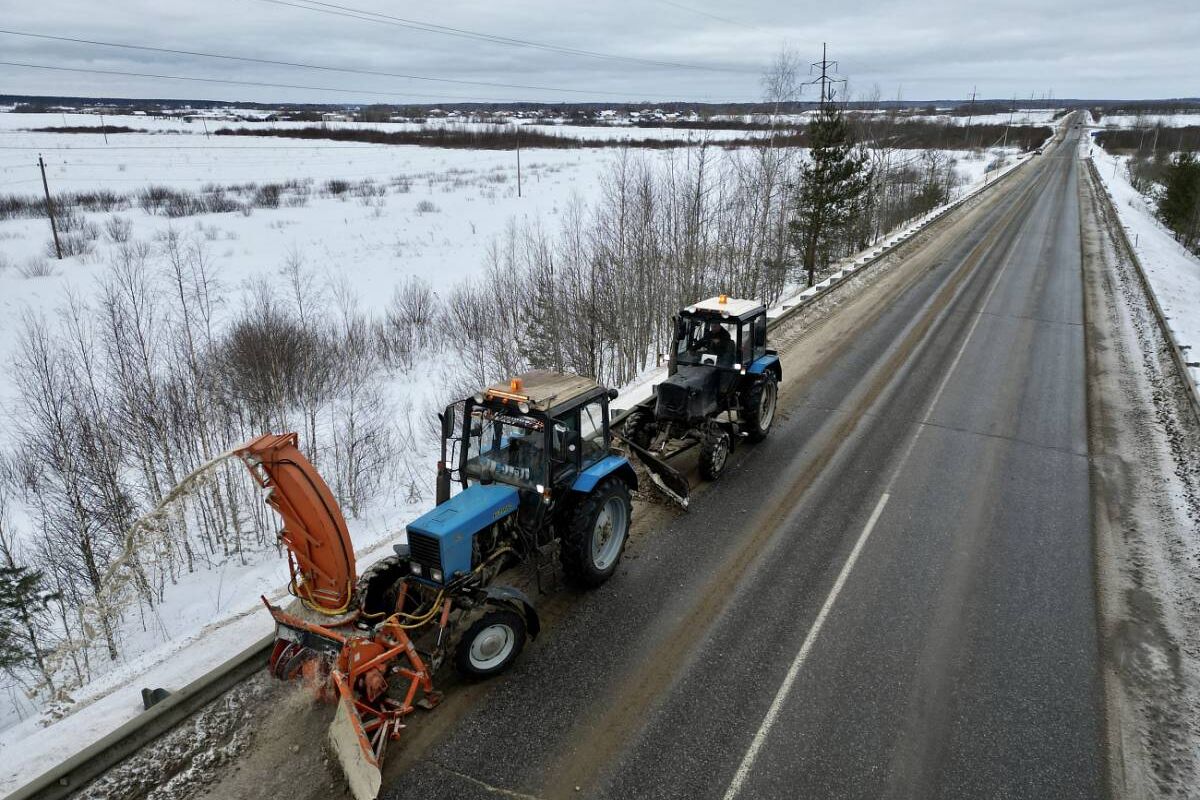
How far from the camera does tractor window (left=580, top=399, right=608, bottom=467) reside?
7777 mm

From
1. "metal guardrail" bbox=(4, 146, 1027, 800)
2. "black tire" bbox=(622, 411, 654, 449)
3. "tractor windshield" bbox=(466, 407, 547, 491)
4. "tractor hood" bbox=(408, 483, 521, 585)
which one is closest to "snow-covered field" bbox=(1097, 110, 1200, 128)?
"black tire" bbox=(622, 411, 654, 449)

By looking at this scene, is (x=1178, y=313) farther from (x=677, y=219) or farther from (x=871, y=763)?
(x=871, y=763)

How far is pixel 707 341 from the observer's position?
37.7ft

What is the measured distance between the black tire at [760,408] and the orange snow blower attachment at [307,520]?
24.3 ft

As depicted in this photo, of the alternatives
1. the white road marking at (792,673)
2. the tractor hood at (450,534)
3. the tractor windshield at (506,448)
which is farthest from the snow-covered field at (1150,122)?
the tractor hood at (450,534)

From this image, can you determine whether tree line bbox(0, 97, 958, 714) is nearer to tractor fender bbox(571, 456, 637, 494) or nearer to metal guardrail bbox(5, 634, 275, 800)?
metal guardrail bbox(5, 634, 275, 800)

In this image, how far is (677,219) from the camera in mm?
23781

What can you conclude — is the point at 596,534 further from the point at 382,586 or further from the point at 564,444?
the point at 382,586

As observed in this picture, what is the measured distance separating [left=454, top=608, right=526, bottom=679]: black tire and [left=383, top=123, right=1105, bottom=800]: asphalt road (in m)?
0.22

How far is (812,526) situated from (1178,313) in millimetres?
19360

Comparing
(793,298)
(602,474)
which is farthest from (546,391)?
(793,298)

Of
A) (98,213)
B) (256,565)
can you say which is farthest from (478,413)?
(98,213)

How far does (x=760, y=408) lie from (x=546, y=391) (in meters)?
5.56

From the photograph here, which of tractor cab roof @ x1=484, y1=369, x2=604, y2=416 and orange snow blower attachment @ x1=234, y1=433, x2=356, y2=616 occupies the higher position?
tractor cab roof @ x1=484, y1=369, x2=604, y2=416
